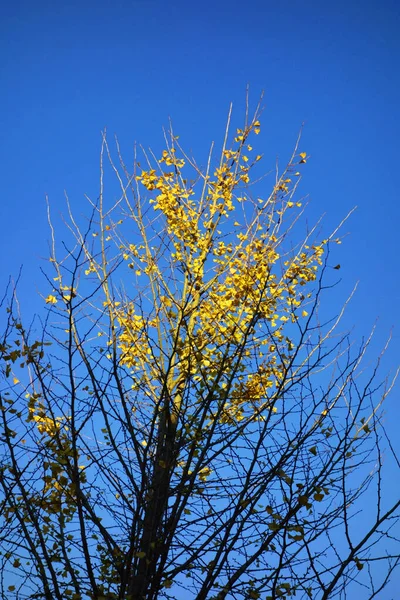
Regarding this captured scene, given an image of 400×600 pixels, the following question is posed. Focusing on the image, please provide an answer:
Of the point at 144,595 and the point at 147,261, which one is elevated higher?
the point at 147,261

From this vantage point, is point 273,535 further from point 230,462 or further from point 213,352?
point 213,352

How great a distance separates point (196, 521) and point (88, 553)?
0.66m

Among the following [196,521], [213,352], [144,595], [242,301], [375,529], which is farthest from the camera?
[242,301]

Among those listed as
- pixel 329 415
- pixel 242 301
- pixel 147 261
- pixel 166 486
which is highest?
pixel 147 261

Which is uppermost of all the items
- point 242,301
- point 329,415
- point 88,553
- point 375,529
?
point 242,301

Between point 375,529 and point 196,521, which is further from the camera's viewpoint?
point 196,521

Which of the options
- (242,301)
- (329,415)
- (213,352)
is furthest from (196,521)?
(242,301)

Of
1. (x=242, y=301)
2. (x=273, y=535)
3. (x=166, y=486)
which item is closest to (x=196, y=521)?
(x=166, y=486)

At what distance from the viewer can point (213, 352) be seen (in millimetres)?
5676

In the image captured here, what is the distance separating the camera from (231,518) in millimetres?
3490

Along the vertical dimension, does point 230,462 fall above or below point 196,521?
above

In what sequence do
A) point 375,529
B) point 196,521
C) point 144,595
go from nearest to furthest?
point 375,529 < point 144,595 < point 196,521

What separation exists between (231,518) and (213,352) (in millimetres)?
2300

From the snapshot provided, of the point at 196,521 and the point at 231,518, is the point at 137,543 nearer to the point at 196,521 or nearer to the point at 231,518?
the point at 196,521
